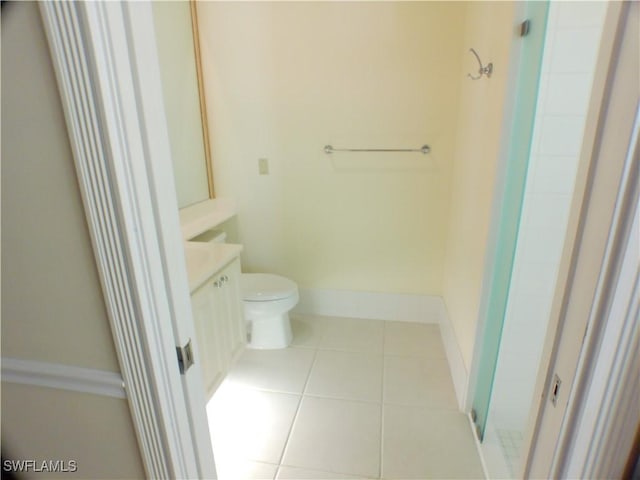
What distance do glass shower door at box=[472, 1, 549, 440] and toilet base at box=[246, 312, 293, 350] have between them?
3.95 feet

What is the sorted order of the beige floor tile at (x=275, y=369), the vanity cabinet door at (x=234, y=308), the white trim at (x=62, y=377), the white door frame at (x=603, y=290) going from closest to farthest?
the white door frame at (x=603, y=290) < the white trim at (x=62, y=377) < the vanity cabinet door at (x=234, y=308) < the beige floor tile at (x=275, y=369)

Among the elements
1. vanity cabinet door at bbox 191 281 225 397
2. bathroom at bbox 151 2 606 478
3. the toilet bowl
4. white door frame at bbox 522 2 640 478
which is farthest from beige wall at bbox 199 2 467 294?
white door frame at bbox 522 2 640 478

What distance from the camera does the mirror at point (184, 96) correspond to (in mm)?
2082

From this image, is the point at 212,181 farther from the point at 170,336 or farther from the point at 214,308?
the point at 170,336

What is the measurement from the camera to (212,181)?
2.63 meters

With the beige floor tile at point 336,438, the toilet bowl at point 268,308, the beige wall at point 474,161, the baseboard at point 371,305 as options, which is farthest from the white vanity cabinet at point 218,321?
the beige wall at point 474,161

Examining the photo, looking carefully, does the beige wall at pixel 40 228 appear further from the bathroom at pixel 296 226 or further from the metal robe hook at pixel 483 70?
the metal robe hook at pixel 483 70

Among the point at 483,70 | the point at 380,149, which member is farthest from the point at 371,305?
the point at 483,70

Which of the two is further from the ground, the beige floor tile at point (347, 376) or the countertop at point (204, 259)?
the countertop at point (204, 259)

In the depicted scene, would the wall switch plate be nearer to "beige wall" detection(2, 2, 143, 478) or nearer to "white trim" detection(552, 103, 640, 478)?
"beige wall" detection(2, 2, 143, 478)

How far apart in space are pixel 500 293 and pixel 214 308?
129 cm

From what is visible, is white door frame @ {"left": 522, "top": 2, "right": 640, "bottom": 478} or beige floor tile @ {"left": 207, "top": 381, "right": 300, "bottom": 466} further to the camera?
beige floor tile @ {"left": 207, "top": 381, "right": 300, "bottom": 466}

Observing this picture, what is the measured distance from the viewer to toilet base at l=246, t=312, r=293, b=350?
2.33 m

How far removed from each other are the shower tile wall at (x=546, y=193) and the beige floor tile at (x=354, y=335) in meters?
0.85
